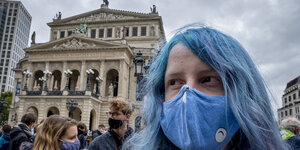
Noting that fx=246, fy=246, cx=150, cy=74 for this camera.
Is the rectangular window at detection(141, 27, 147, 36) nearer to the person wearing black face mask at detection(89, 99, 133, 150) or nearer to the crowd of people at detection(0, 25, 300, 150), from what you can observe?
the person wearing black face mask at detection(89, 99, 133, 150)

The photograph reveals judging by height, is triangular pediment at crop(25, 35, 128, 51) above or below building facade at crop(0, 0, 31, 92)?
below

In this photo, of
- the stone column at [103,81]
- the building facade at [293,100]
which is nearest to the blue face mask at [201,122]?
the stone column at [103,81]

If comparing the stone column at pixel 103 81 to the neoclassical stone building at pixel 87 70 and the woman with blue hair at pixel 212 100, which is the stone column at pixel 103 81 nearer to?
the neoclassical stone building at pixel 87 70

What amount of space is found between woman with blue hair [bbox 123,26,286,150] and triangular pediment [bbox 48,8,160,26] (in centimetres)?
4365

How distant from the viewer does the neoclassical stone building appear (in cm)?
3066

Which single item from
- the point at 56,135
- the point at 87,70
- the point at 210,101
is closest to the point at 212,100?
the point at 210,101

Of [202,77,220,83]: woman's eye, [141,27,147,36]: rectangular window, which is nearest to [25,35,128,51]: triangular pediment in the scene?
[141,27,147,36]: rectangular window

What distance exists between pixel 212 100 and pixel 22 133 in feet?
17.2

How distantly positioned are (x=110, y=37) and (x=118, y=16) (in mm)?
4237

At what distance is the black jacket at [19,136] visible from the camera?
16.8 ft

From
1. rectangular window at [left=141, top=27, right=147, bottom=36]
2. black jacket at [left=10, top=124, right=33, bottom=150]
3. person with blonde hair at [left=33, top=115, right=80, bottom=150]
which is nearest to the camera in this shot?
person with blonde hair at [left=33, top=115, right=80, bottom=150]

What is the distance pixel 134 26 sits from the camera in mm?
44688

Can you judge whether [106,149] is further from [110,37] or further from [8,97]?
[8,97]

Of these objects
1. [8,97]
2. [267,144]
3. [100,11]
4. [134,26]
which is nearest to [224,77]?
[267,144]
